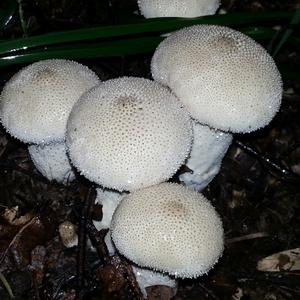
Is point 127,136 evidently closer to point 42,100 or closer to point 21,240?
point 42,100

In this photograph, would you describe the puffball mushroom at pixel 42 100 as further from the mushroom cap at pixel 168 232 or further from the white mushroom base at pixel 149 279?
the white mushroom base at pixel 149 279

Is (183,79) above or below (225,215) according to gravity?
above

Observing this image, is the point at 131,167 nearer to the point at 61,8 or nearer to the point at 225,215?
the point at 225,215

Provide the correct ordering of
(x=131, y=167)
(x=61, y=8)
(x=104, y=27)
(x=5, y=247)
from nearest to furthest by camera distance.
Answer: (x=131, y=167)
(x=5, y=247)
(x=104, y=27)
(x=61, y=8)

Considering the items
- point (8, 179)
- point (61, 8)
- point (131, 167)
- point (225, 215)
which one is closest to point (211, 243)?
point (131, 167)

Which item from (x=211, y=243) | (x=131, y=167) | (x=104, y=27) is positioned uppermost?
(x=104, y=27)

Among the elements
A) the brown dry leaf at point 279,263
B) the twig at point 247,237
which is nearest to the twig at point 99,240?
the twig at point 247,237

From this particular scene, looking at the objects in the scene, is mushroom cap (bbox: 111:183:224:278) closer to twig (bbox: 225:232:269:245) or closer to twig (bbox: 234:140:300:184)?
twig (bbox: 225:232:269:245)

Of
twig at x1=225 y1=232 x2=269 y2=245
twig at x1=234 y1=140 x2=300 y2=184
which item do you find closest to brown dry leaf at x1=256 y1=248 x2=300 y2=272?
twig at x1=225 y1=232 x2=269 y2=245
